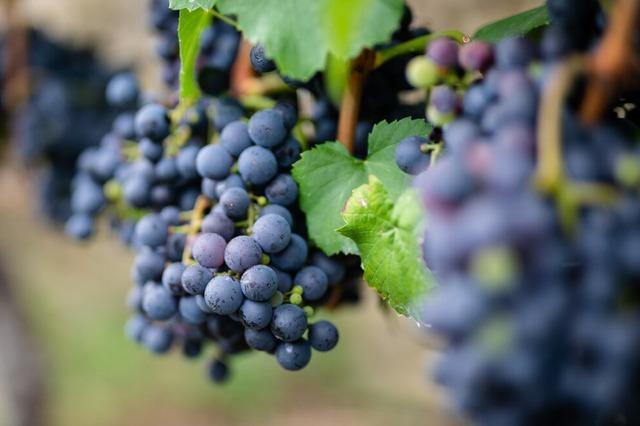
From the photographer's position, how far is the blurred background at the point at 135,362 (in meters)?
2.21

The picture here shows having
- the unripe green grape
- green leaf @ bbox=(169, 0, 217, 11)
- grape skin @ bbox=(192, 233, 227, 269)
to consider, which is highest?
green leaf @ bbox=(169, 0, 217, 11)

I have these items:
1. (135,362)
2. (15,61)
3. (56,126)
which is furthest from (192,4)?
(135,362)

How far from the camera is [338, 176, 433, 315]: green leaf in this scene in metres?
0.55

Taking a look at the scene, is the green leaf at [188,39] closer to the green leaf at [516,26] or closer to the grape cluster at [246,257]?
the grape cluster at [246,257]

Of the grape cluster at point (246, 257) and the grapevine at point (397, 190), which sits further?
the grape cluster at point (246, 257)

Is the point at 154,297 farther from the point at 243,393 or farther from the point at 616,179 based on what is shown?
the point at 243,393

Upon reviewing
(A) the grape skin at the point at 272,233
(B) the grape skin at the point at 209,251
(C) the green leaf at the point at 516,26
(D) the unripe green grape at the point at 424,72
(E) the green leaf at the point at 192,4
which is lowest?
(B) the grape skin at the point at 209,251

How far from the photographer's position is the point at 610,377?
0.35 m

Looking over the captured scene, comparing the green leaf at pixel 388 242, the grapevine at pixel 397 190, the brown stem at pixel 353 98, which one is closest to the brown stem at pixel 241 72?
the grapevine at pixel 397 190

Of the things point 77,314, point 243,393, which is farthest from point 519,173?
point 77,314

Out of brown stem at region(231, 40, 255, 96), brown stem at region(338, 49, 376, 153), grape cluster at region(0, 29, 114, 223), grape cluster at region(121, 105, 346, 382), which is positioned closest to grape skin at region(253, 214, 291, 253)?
grape cluster at region(121, 105, 346, 382)

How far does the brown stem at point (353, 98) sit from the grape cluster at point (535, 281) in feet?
0.97

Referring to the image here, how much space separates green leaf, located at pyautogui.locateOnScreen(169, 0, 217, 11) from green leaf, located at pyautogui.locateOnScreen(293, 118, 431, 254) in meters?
0.16

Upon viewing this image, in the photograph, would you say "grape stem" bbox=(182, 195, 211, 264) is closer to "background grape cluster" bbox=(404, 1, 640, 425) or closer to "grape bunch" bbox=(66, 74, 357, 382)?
"grape bunch" bbox=(66, 74, 357, 382)
